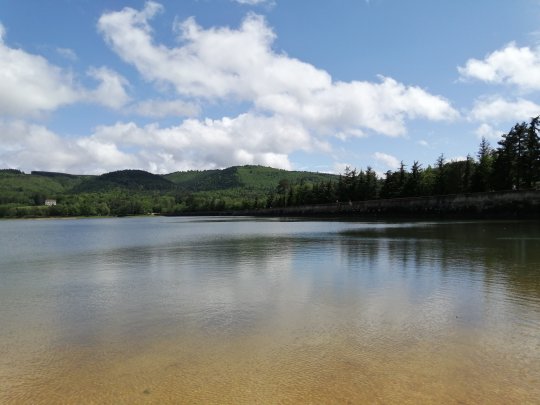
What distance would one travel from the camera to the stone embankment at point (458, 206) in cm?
5316

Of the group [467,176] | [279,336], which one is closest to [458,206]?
[467,176]

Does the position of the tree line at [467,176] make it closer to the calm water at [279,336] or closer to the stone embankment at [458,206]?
the stone embankment at [458,206]

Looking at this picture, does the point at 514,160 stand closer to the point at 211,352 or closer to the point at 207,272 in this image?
the point at 207,272

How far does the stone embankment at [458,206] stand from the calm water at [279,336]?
4039cm

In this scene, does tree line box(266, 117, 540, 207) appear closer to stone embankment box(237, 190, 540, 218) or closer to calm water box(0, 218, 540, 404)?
stone embankment box(237, 190, 540, 218)

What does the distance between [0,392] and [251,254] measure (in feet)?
64.5

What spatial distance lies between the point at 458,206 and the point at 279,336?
2464 inches

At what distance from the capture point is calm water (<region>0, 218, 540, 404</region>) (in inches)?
254

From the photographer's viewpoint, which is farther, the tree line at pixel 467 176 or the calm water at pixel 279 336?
the tree line at pixel 467 176

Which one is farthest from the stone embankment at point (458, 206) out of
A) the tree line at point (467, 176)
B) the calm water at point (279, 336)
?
the calm water at point (279, 336)

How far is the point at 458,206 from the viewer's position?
2527 inches

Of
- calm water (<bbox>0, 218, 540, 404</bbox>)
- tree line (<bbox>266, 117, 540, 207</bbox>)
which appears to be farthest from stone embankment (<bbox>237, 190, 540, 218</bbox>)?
calm water (<bbox>0, 218, 540, 404</bbox>)

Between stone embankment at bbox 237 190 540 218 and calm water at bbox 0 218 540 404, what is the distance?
133 feet

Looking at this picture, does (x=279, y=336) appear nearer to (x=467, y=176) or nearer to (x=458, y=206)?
(x=458, y=206)
